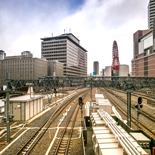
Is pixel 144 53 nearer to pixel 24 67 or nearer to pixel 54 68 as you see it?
pixel 54 68

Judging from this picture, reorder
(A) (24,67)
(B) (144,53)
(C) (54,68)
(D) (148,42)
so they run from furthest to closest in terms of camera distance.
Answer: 1. (B) (144,53)
2. (C) (54,68)
3. (D) (148,42)
4. (A) (24,67)

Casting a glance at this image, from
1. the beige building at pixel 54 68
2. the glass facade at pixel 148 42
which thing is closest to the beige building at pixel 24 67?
the beige building at pixel 54 68

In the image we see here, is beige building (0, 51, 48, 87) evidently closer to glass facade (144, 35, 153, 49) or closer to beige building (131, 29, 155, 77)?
beige building (131, 29, 155, 77)

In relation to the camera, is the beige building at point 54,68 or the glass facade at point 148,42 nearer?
the glass facade at point 148,42

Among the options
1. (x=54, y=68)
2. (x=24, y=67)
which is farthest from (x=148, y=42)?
(x=24, y=67)

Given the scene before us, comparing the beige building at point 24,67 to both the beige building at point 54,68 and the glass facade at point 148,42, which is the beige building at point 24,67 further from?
the glass facade at point 148,42

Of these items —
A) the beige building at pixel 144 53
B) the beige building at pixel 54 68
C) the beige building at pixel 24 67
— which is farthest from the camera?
the beige building at pixel 54 68

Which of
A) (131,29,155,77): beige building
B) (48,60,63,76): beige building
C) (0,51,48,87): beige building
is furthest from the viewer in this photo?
(48,60,63,76): beige building

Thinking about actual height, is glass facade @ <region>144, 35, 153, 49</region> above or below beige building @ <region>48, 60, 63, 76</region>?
above

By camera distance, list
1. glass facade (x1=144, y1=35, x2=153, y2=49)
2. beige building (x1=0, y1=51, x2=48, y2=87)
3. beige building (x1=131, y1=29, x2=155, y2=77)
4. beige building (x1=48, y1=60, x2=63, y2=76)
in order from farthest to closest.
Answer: beige building (x1=48, y1=60, x2=63, y2=76) → glass facade (x1=144, y1=35, x2=153, y2=49) → beige building (x1=131, y1=29, x2=155, y2=77) → beige building (x1=0, y1=51, x2=48, y2=87)

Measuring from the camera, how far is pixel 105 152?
209 inches

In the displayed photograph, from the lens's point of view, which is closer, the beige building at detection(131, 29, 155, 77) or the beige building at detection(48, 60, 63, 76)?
the beige building at detection(131, 29, 155, 77)

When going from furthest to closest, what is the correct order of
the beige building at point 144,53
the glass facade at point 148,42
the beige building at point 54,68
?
1. the beige building at point 54,68
2. the glass facade at point 148,42
3. the beige building at point 144,53

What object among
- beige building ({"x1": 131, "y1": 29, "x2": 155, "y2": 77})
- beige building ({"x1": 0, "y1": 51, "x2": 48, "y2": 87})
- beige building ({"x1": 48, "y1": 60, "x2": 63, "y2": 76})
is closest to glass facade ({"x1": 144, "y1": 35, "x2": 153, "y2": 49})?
beige building ({"x1": 131, "y1": 29, "x2": 155, "y2": 77})
